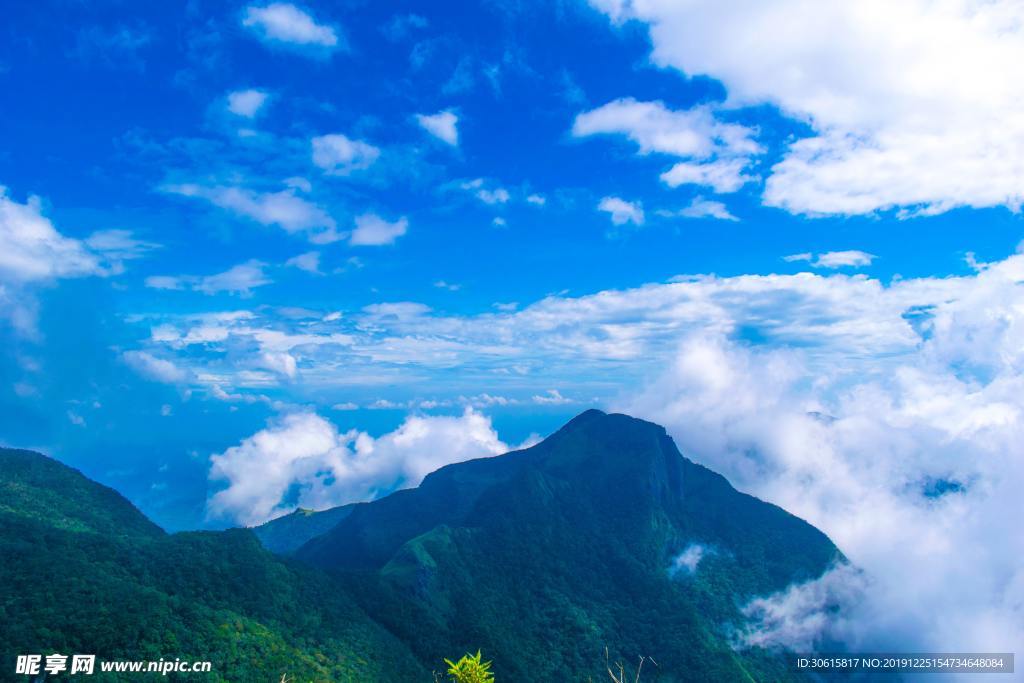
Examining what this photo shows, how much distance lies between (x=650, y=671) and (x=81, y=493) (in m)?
210

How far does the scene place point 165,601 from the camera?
11206cm

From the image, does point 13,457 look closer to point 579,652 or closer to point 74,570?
point 74,570

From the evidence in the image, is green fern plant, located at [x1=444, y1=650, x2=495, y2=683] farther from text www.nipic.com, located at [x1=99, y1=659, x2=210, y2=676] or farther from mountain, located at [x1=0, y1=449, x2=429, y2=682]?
text www.nipic.com, located at [x1=99, y1=659, x2=210, y2=676]

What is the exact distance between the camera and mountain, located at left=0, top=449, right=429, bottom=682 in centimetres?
9725

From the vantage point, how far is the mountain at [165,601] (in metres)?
97.2

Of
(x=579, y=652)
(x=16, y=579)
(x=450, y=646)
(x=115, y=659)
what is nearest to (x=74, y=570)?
(x=16, y=579)

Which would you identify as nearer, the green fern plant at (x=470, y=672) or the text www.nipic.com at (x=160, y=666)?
the green fern plant at (x=470, y=672)
